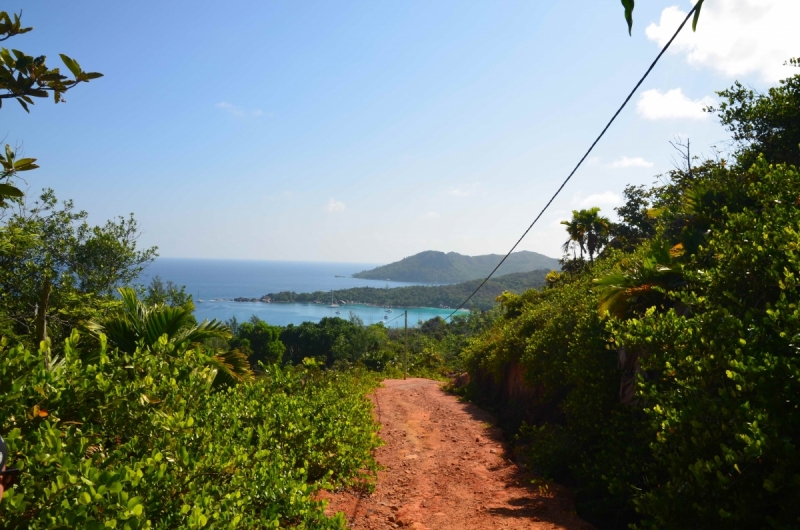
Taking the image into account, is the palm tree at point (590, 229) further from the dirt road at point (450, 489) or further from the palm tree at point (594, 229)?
the dirt road at point (450, 489)

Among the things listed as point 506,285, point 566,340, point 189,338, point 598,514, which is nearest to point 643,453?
point 598,514

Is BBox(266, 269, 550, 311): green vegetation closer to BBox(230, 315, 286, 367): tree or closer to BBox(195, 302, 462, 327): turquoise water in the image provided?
BBox(195, 302, 462, 327): turquoise water

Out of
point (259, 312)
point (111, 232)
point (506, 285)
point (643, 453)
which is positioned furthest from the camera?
point (259, 312)

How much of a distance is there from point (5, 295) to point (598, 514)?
12.6m

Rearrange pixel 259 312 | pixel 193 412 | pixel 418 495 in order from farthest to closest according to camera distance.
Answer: pixel 259 312, pixel 418 495, pixel 193 412

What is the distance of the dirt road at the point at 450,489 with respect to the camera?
616 cm

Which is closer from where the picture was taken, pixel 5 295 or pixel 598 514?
pixel 598 514

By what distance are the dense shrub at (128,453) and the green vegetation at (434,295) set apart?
110650 millimetres

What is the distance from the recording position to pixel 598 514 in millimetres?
6180

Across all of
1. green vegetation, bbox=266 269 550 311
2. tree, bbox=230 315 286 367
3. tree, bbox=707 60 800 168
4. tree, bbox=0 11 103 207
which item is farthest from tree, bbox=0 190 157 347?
green vegetation, bbox=266 269 550 311

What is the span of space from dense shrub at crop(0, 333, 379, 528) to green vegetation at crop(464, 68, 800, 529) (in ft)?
9.49

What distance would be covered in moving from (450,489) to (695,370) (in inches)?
183

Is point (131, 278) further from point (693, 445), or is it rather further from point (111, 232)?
point (693, 445)

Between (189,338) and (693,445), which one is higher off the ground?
(189,338)
